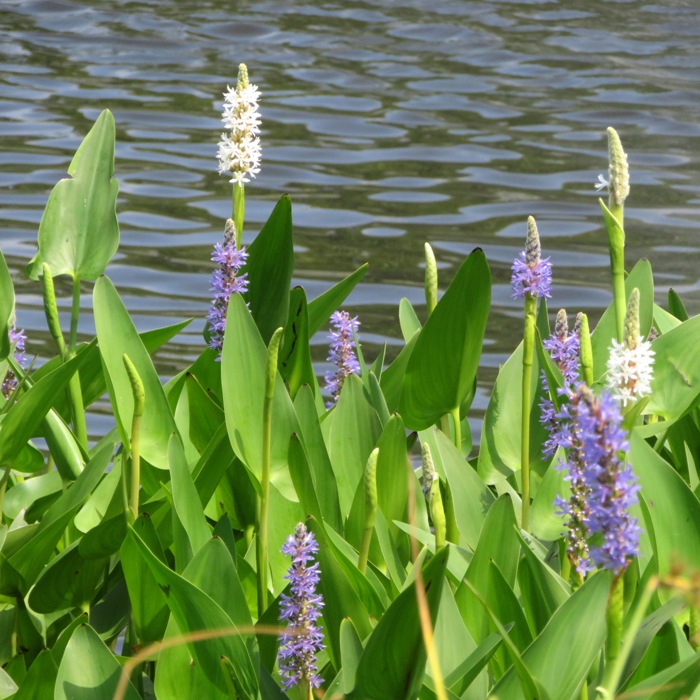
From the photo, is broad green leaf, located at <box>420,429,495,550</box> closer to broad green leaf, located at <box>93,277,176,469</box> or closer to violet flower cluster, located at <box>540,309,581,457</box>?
violet flower cluster, located at <box>540,309,581,457</box>

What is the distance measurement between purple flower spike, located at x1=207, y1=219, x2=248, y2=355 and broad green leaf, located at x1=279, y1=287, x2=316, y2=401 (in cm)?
14

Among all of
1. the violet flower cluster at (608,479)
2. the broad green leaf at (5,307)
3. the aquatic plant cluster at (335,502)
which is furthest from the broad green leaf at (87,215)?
the violet flower cluster at (608,479)

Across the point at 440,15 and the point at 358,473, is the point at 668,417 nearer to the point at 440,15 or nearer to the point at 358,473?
the point at 358,473

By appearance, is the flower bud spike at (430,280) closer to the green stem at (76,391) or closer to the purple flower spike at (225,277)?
the purple flower spike at (225,277)

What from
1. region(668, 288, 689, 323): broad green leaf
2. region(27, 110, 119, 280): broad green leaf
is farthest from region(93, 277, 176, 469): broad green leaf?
region(668, 288, 689, 323): broad green leaf

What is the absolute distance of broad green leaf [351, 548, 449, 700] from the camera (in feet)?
4.21

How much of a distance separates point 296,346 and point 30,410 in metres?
0.43

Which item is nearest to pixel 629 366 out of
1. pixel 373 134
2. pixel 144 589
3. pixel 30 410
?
pixel 144 589

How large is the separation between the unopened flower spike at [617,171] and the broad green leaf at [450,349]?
0.76 feet

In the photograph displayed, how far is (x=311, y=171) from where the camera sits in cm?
647

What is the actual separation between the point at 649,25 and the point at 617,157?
772 cm

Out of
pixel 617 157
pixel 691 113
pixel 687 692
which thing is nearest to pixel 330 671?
pixel 687 692

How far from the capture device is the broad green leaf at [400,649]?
1283 mm

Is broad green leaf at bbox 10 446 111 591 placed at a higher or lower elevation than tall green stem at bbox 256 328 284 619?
lower
